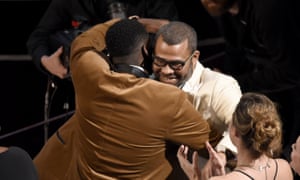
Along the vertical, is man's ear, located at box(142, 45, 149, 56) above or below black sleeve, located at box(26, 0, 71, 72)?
above

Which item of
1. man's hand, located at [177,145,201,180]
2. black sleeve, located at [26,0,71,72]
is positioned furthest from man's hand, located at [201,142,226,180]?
black sleeve, located at [26,0,71,72]

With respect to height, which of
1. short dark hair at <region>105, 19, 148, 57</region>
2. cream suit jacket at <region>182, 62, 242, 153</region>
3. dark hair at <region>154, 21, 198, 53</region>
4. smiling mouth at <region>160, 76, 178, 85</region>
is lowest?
cream suit jacket at <region>182, 62, 242, 153</region>

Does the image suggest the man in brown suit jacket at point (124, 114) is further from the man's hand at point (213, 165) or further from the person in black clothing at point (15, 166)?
the person in black clothing at point (15, 166)

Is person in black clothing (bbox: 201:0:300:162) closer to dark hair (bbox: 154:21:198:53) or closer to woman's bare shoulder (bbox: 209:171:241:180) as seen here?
dark hair (bbox: 154:21:198:53)

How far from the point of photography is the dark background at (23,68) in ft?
13.8

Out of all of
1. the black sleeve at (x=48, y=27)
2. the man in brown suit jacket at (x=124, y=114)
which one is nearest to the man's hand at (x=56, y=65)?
the black sleeve at (x=48, y=27)

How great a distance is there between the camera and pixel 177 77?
2.76 metres

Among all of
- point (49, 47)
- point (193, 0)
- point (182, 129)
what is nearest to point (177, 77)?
point (182, 129)

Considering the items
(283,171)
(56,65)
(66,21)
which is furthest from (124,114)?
(66,21)

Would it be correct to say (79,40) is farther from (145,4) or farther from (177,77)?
(145,4)

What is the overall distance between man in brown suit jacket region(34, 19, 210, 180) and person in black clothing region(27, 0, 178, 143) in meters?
0.61

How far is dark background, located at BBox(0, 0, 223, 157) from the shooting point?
165 inches

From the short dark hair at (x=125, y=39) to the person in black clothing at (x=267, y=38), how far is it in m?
0.45

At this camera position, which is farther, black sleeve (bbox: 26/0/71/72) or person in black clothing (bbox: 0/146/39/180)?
black sleeve (bbox: 26/0/71/72)
